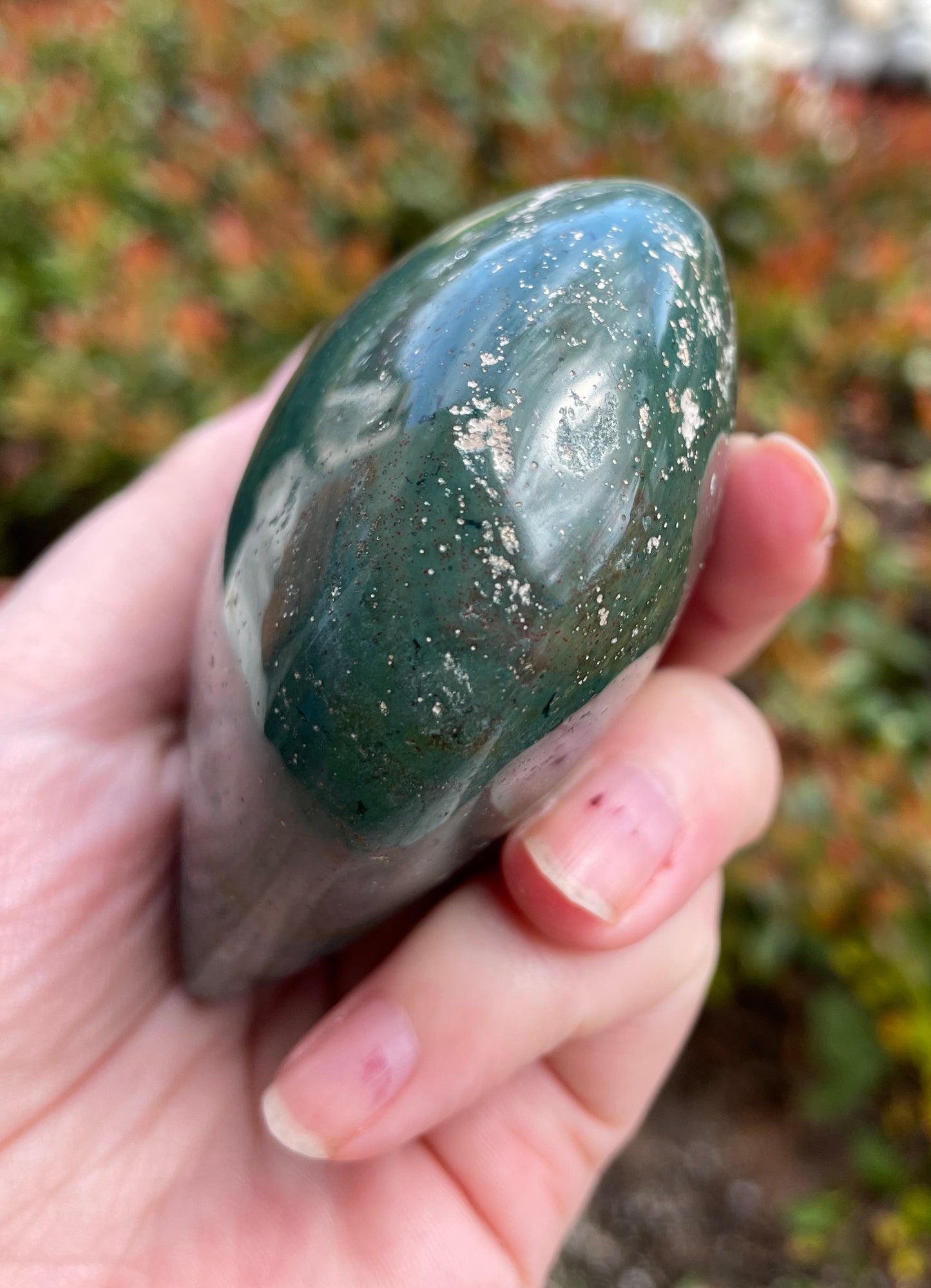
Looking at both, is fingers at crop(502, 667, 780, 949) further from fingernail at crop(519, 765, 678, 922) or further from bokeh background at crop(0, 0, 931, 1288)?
bokeh background at crop(0, 0, 931, 1288)

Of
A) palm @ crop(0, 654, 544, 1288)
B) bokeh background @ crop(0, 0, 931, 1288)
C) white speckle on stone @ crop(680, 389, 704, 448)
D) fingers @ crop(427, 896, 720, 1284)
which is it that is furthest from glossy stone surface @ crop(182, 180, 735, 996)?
bokeh background @ crop(0, 0, 931, 1288)

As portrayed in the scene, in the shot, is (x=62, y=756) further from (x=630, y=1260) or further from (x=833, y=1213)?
(x=833, y=1213)

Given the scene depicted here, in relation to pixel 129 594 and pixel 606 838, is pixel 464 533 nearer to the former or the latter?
pixel 606 838

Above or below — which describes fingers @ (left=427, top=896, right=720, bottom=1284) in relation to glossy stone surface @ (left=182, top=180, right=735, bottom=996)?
below

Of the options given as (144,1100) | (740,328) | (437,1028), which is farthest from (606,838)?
(740,328)

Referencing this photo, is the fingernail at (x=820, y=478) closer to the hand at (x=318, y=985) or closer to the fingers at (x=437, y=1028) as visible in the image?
the hand at (x=318, y=985)

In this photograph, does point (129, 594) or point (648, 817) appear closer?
point (648, 817)
